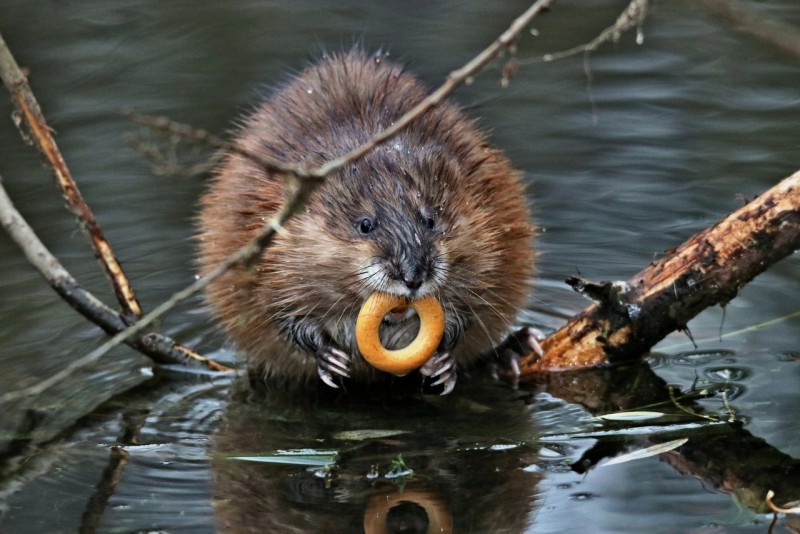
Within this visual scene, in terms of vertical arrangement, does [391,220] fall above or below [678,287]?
above

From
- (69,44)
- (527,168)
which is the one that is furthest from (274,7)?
Answer: (527,168)

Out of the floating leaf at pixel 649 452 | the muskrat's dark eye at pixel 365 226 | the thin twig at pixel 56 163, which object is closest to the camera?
the floating leaf at pixel 649 452

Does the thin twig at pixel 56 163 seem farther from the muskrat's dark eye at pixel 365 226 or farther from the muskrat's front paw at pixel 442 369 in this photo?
the muskrat's front paw at pixel 442 369

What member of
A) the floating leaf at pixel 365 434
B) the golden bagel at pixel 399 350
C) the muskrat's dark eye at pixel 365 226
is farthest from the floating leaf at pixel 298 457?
the muskrat's dark eye at pixel 365 226

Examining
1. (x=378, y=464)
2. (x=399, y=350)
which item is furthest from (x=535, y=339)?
(x=378, y=464)

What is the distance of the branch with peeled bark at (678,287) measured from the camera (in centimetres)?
454

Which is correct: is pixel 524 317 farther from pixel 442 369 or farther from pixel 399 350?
pixel 399 350

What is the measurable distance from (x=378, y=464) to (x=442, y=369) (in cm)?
73

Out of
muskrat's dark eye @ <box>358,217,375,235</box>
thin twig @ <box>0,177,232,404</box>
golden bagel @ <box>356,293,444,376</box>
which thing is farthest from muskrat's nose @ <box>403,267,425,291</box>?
thin twig @ <box>0,177,232,404</box>

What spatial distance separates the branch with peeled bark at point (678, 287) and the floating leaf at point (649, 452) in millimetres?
592

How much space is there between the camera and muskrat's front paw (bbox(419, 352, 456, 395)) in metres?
5.07

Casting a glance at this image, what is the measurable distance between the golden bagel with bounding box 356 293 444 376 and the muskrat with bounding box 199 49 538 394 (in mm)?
76

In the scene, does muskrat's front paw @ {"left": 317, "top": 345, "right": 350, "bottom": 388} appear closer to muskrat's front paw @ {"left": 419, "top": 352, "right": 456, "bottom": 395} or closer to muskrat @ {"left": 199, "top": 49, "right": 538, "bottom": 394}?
muskrat @ {"left": 199, "top": 49, "right": 538, "bottom": 394}

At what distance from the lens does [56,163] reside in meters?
5.03
